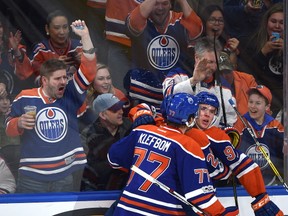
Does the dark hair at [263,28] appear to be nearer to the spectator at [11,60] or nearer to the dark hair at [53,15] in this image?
the dark hair at [53,15]

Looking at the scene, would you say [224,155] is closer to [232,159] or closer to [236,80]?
[232,159]

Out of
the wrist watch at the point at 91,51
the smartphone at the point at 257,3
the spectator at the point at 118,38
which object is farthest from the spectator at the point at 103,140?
the smartphone at the point at 257,3

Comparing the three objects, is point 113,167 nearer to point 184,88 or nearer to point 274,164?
point 184,88

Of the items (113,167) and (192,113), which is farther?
(113,167)

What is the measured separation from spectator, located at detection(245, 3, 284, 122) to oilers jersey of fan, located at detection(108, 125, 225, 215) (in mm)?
973

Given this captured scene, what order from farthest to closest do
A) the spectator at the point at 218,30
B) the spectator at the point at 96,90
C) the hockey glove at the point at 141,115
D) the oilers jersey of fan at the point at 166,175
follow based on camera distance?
the spectator at the point at 218,30
the spectator at the point at 96,90
the hockey glove at the point at 141,115
the oilers jersey of fan at the point at 166,175

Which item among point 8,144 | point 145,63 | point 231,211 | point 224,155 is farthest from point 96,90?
point 231,211

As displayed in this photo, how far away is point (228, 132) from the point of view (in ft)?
18.4

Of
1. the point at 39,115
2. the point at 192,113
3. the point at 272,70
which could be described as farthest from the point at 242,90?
the point at 39,115

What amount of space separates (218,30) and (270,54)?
370 mm

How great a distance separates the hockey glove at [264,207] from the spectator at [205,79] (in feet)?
1.78

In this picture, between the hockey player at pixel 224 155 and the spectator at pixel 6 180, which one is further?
the spectator at pixel 6 180

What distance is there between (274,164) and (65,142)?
1.33 meters

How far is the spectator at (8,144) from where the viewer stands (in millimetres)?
5438
